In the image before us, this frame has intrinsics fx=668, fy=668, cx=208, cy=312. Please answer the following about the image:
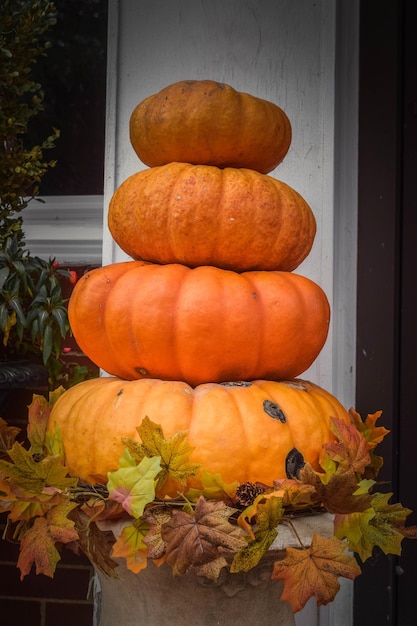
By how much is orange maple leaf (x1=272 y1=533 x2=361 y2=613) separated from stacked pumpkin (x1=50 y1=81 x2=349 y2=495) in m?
0.16

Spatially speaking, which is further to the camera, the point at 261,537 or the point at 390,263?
the point at 390,263

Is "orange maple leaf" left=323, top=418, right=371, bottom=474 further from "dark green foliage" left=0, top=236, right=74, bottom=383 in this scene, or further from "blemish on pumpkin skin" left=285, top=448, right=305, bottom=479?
"dark green foliage" left=0, top=236, right=74, bottom=383

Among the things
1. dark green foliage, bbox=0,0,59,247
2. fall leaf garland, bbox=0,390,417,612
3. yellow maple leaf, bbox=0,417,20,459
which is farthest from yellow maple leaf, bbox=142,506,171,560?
dark green foliage, bbox=0,0,59,247

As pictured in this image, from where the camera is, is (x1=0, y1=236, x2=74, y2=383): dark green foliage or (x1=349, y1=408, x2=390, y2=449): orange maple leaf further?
(x1=0, y1=236, x2=74, y2=383): dark green foliage

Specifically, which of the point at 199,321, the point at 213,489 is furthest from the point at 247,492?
the point at 199,321

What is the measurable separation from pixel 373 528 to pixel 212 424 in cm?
33

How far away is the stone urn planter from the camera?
45.6 inches

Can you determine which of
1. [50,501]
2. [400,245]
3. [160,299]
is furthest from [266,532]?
[400,245]

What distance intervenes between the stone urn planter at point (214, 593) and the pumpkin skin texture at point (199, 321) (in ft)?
1.07

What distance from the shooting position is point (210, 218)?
4.36 feet

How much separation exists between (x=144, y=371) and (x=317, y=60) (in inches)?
42.7

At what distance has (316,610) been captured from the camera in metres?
1.82

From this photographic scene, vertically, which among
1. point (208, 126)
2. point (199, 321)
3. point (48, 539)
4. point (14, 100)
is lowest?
point (48, 539)

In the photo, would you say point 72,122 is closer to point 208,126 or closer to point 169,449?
point 208,126
